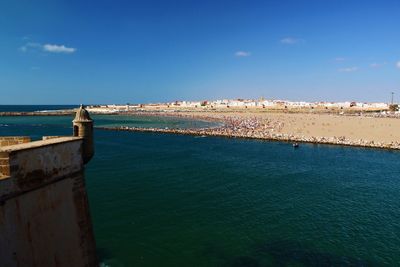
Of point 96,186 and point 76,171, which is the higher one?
point 76,171

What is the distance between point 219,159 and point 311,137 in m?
23.0

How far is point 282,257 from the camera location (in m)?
17.4

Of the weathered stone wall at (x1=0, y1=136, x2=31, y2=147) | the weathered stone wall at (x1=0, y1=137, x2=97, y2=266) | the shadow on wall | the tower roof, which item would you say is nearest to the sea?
the shadow on wall

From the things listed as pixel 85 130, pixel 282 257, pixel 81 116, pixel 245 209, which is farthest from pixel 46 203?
pixel 245 209

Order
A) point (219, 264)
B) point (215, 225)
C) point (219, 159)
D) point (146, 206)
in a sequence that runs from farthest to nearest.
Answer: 1. point (219, 159)
2. point (146, 206)
3. point (215, 225)
4. point (219, 264)

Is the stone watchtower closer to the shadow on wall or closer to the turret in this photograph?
the turret

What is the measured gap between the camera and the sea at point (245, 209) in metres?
17.8

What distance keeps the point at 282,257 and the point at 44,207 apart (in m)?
11.6

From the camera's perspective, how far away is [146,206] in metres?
24.6

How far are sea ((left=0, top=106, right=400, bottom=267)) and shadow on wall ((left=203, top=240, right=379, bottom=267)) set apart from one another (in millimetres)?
49

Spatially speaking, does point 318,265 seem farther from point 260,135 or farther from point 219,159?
point 260,135

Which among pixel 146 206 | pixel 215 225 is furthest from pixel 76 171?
pixel 146 206

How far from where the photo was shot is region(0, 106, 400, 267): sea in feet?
58.4

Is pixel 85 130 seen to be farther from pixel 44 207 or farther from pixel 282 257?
pixel 282 257
